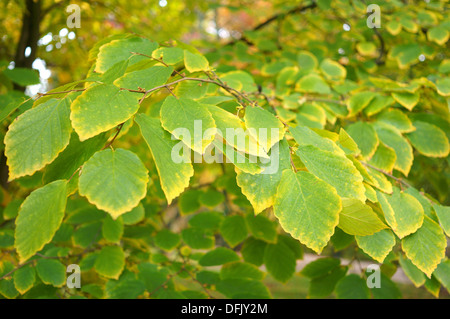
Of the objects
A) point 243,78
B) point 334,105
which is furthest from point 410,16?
point 243,78

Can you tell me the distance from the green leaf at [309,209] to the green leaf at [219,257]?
71cm

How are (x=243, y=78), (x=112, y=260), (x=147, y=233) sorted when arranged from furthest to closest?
(x=147, y=233) < (x=112, y=260) < (x=243, y=78)

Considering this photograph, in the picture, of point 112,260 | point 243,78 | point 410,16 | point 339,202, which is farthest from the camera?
point 410,16

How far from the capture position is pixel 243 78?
1.05m

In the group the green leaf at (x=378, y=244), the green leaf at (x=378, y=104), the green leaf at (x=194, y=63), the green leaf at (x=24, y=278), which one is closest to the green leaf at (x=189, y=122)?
the green leaf at (x=194, y=63)

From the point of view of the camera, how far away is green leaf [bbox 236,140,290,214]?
1.77 feet

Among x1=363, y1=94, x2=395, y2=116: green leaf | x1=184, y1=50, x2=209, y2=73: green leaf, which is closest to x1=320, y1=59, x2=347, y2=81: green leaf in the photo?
x1=363, y1=94, x2=395, y2=116: green leaf

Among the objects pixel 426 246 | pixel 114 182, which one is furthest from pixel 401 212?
pixel 114 182

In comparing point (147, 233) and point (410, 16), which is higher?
point (410, 16)

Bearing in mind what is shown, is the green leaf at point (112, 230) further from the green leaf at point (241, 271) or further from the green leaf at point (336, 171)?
the green leaf at point (336, 171)

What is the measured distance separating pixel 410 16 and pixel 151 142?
5.29ft
